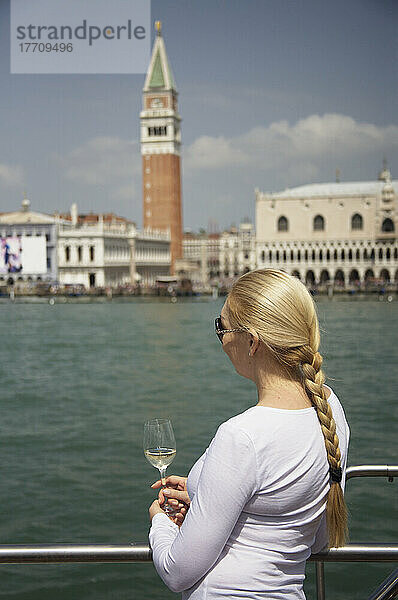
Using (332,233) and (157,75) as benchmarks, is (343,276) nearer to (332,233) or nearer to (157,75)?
(332,233)

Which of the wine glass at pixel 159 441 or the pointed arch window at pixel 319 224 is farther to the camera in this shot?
the pointed arch window at pixel 319 224

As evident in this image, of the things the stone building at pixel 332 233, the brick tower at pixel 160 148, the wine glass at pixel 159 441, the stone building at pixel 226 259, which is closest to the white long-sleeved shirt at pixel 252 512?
the wine glass at pixel 159 441

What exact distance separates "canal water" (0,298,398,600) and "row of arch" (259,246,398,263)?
19358 millimetres

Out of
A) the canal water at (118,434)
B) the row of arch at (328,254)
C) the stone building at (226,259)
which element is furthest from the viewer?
the stone building at (226,259)

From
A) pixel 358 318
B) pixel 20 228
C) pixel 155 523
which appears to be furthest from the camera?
pixel 20 228

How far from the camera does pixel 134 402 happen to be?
705cm

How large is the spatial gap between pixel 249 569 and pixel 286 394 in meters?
0.16

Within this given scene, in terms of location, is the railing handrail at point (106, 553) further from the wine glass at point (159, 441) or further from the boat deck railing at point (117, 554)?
the wine glass at point (159, 441)

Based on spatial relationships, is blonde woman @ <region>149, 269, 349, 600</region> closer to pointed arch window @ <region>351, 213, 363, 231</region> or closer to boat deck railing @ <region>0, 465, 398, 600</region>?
boat deck railing @ <region>0, 465, 398, 600</region>

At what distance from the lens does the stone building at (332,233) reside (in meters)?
32.4

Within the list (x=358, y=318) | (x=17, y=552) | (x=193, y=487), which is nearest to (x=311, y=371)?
(x=193, y=487)

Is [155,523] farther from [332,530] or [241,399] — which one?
[241,399]

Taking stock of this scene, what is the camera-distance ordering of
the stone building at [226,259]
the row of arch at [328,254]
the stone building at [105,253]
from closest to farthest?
the row of arch at [328,254]
the stone building at [105,253]
the stone building at [226,259]

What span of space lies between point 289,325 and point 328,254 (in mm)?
32853
